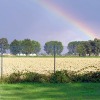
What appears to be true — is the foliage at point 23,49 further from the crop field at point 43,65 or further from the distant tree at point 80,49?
the distant tree at point 80,49

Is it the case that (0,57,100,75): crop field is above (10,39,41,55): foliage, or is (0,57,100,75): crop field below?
below

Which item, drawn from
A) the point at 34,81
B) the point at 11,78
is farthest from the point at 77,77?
the point at 11,78

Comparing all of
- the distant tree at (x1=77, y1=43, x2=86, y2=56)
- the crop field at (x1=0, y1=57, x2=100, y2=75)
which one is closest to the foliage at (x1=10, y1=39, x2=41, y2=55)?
the crop field at (x1=0, y1=57, x2=100, y2=75)

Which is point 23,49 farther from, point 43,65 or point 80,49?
point 43,65

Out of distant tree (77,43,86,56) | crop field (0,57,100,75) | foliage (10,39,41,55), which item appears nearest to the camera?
foliage (10,39,41,55)

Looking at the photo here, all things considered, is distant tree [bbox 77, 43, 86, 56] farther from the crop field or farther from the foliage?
the foliage

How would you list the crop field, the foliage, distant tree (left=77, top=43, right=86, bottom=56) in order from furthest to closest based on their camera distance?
the crop field < distant tree (left=77, top=43, right=86, bottom=56) < the foliage

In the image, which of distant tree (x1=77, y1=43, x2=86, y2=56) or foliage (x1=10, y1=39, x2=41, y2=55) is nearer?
foliage (x1=10, y1=39, x2=41, y2=55)

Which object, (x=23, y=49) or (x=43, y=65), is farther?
(x=43, y=65)

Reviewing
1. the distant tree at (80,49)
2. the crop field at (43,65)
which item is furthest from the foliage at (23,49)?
the distant tree at (80,49)

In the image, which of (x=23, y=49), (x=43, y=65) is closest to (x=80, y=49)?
(x=23, y=49)

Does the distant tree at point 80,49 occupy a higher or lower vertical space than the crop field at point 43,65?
higher

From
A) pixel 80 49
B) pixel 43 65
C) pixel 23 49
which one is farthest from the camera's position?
pixel 43 65

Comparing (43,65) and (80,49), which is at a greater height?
(80,49)
